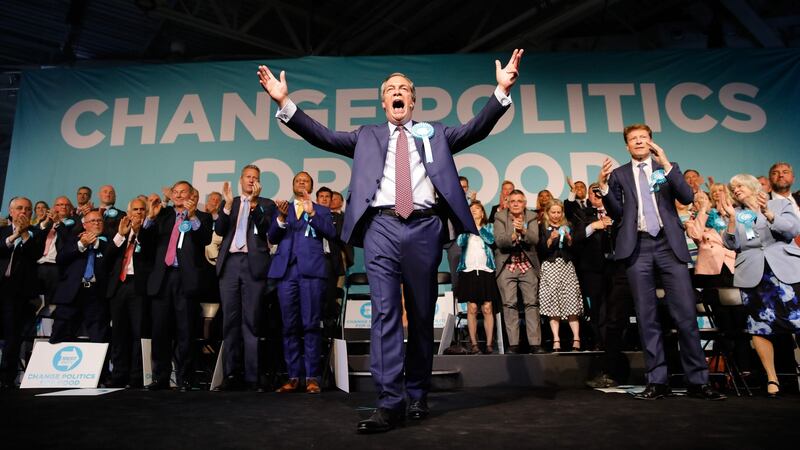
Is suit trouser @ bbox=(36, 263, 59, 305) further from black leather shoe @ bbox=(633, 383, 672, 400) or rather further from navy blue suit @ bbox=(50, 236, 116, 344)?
black leather shoe @ bbox=(633, 383, 672, 400)

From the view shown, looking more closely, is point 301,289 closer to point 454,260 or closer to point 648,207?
point 454,260

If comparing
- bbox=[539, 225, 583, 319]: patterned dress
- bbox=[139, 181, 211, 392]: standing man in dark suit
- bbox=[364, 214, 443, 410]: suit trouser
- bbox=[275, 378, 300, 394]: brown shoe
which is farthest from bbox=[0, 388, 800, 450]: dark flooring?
bbox=[539, 225, 583, 319]: patterned dress

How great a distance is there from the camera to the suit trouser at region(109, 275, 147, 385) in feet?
16.0

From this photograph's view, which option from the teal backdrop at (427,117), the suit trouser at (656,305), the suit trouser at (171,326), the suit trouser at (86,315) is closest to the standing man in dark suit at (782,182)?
the suit trouser at (656,305)

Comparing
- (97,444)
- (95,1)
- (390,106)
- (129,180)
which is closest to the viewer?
(97,444)

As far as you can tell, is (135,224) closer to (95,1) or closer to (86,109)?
(86,109)

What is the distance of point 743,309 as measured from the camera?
165 inches

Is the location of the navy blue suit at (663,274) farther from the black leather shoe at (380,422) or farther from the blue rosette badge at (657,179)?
the black leather shoe at (380,422)

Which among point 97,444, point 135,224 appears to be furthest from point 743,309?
point 135,224

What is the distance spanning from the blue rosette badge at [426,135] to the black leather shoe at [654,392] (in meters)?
2.06

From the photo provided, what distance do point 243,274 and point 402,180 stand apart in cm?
245

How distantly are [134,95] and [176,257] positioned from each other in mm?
4483

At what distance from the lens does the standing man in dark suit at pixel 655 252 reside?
3424 mm

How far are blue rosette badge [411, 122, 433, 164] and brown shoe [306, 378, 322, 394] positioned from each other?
7.41ft
